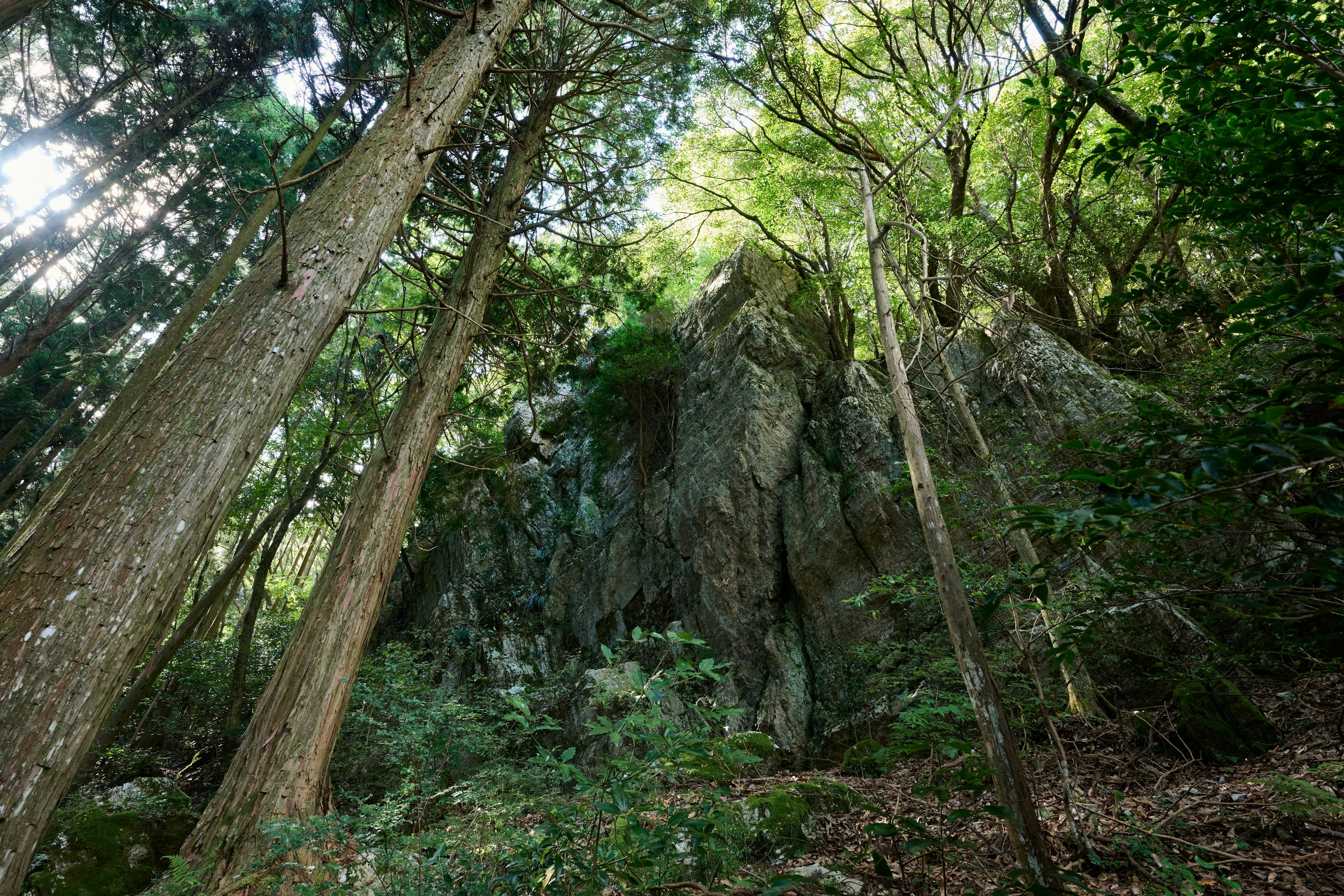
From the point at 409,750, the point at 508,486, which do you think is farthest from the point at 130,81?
the point at 409,750

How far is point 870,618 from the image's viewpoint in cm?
775

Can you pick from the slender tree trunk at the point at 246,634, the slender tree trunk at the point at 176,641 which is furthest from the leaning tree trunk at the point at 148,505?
the slender tree trunk at the point at 246,634

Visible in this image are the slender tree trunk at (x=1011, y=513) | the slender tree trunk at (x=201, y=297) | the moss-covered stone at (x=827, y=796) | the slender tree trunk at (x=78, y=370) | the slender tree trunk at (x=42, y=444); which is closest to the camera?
the moss-covered stone at (x=827, y=796)

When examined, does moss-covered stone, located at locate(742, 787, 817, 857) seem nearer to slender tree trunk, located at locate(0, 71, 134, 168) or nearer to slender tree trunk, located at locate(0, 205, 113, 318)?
slender tree trunk, located at locate(0, 205, 113, 318)

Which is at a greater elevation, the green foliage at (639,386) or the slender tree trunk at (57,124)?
the slender tree trunk at (57,124)

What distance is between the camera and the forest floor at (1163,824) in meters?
2.69

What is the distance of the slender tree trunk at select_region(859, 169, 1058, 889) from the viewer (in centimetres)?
275

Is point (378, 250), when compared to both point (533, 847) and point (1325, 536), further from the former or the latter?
point (1325, 536)

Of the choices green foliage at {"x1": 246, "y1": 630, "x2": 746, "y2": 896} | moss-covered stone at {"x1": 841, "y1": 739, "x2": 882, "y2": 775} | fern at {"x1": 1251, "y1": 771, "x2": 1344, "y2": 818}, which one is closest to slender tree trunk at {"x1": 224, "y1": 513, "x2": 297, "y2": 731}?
green foliage at {"x1": 246, "y1": 630, "x2": 746, "y2": 896}

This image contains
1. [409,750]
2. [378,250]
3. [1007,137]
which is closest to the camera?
[378,250]

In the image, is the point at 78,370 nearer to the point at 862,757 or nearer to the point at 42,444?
the point at 42,444

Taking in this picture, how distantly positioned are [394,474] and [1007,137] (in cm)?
1162

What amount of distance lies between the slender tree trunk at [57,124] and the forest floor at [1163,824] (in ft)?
49.5

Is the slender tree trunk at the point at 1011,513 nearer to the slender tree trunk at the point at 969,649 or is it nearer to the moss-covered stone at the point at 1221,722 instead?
the slender tree trunk at the point at 969,649
